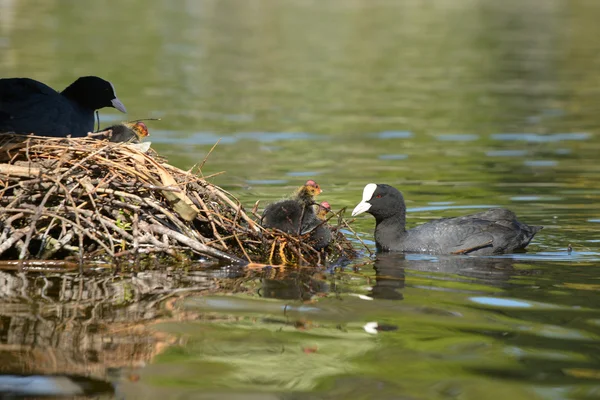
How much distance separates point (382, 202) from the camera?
356 inches

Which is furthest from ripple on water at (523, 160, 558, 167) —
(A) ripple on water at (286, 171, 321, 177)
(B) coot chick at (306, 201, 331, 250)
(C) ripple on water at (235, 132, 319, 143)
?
(B) coot chick at (306, 201, 331, 250)

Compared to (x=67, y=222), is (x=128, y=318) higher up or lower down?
lower down

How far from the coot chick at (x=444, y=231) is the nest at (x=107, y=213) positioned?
1.32 meters

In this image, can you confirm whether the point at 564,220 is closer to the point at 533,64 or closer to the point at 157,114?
the point at 157,114

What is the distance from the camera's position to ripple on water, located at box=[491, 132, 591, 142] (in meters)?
16.5

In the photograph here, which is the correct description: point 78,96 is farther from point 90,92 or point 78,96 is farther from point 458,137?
point 458,137

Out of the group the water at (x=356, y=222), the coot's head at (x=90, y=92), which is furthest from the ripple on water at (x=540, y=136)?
the coot's head at (x=90, y=92)

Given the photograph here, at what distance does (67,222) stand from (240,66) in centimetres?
2094

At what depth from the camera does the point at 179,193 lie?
293 inches

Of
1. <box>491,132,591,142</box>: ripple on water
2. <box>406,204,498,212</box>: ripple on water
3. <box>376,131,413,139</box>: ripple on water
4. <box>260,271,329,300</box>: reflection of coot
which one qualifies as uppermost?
<box>376,131,413,139</box>: ripple on water

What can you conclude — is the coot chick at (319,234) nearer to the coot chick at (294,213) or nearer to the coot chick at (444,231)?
the coot chick at (294,213)

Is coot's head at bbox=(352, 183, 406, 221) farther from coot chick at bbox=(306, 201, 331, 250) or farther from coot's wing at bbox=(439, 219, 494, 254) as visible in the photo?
coot chick at bbox=(306, 201, 331, 250)

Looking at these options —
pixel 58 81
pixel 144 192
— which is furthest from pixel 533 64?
pixel 144 192

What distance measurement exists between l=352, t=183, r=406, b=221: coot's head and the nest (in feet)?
4.32
